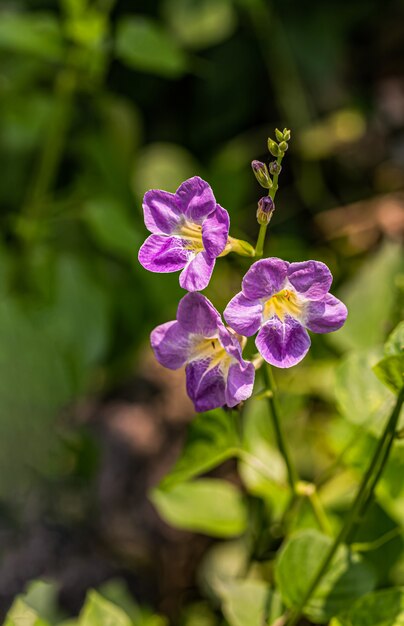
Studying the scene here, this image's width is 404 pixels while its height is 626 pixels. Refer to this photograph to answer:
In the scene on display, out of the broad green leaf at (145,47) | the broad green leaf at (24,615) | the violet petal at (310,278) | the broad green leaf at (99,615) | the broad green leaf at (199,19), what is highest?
the broad green leaf at (199,19)

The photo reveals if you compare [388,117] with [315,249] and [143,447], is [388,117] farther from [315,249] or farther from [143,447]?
[143,447]

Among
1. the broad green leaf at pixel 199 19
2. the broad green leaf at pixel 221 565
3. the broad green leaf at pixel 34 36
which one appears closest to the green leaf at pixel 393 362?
the broad green leaf at pixel 221 565

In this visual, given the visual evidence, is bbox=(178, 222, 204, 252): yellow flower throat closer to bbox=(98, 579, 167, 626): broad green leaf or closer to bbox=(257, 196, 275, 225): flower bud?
bbox=(257, 196, 275, 225): flower bud

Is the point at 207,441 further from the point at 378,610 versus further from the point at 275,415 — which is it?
the point at 378,610

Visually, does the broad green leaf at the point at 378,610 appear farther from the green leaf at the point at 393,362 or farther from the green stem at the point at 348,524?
the green leaf at the point at 393,362

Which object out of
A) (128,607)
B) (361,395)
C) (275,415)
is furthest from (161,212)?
(128,607)

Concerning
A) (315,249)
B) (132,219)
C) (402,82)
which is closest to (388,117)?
(402,82)
